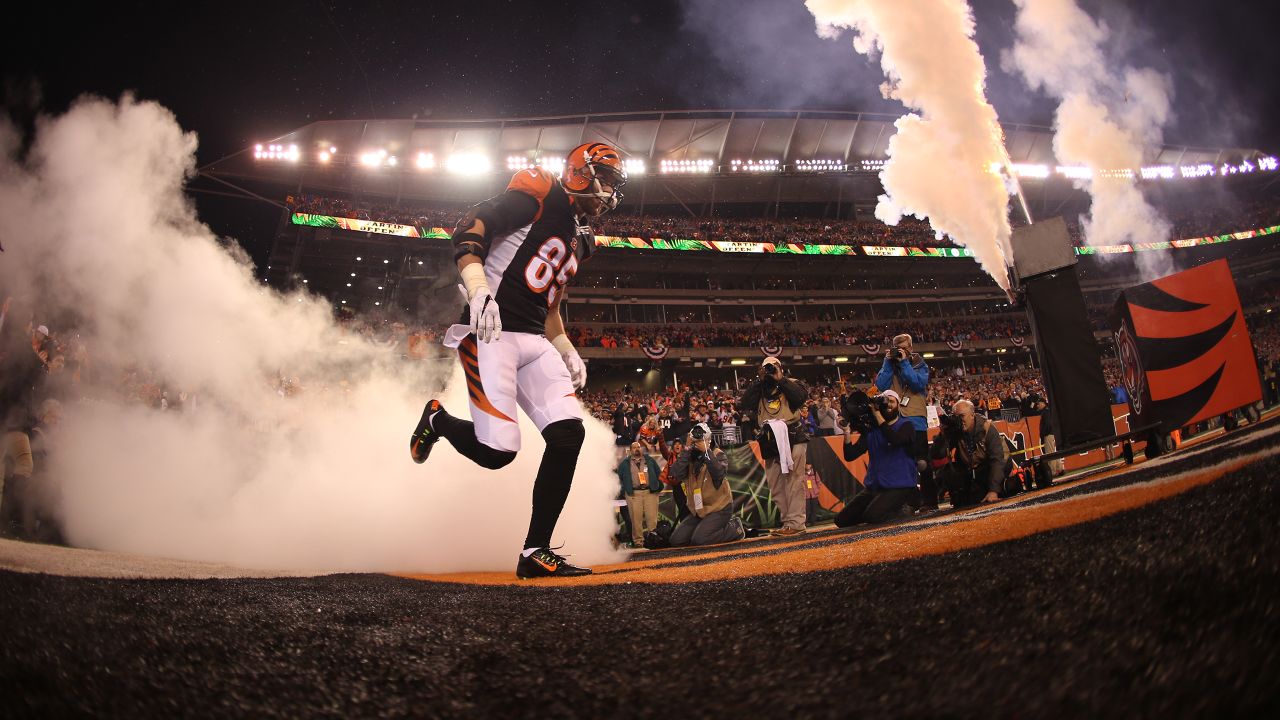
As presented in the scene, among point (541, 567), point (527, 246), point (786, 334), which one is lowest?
point (541, 567)

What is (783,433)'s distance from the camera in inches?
290

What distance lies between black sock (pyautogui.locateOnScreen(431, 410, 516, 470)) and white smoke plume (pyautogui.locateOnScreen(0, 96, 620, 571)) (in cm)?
163

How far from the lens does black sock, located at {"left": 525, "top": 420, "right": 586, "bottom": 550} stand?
3.20 metres

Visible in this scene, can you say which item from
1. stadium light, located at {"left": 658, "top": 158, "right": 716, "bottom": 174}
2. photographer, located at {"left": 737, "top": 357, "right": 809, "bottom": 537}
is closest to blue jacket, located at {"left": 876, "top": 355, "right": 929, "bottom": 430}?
photographer, located at {"left": 737, "top": 357, "right": 809, "bottom": 537}

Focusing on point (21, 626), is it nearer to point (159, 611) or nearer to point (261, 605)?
point (159, 611)

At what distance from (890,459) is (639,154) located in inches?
1196

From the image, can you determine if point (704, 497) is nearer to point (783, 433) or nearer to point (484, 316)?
point (783, 433)

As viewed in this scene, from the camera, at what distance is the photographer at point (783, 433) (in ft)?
23.6

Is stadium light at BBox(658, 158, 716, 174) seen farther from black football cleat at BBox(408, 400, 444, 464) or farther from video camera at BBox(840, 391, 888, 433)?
black football cleat at BBox(408, 400, 444, 464)

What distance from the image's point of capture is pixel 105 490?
600 cm

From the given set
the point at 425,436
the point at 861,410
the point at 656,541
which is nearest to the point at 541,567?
the point at 425,436

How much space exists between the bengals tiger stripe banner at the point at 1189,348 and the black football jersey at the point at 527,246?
534cm

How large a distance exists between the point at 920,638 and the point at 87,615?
51.8 inches

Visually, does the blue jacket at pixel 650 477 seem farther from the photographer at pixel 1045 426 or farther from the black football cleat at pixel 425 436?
the black football cleat at pixel 425 436
